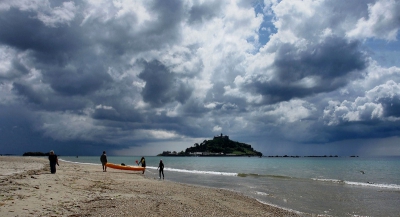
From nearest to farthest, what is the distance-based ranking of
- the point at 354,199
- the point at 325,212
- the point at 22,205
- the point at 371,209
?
the point at 22,205 → the point at 325,212 → the point at 371,209 → the point at 354,199

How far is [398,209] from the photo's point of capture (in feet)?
59.2

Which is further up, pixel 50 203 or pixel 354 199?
pixel 50 203

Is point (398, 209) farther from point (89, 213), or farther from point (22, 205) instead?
point (22, 205)

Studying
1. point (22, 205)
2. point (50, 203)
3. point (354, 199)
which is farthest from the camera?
point (354, 199)

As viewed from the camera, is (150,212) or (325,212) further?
(325,212)

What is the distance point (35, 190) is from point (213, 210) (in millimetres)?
9306

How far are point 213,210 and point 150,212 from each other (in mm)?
3580

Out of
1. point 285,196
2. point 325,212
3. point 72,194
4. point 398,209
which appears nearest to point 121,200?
point 72,194

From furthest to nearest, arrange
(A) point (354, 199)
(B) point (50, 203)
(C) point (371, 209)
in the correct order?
(A) point (354, 199) < (C) point (371, 209) < (B) point (50, 203)

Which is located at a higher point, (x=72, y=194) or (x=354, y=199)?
(x=72, y=194)

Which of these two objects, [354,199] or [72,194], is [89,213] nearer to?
[72,194]

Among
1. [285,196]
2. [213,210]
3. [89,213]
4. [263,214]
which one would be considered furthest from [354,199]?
[89,213]

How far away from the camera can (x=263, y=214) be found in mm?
13922

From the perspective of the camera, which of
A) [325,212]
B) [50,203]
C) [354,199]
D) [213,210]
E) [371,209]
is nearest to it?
[50,203]
